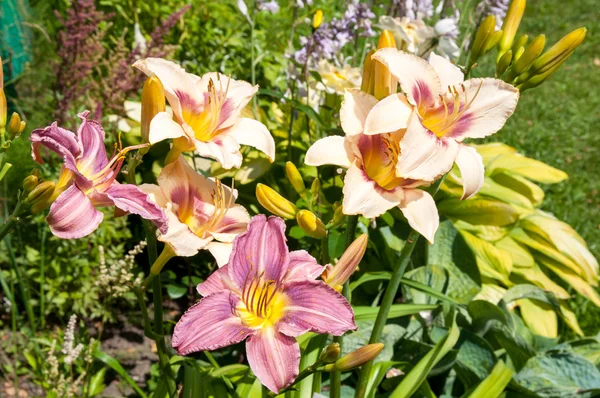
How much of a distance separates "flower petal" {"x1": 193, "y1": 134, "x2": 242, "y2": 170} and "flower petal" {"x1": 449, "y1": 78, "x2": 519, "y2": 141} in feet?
1.23

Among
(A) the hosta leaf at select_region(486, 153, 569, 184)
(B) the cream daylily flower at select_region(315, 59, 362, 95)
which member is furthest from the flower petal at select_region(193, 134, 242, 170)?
(A) the hosta leaf at select_region(486, 153, 569, 184)

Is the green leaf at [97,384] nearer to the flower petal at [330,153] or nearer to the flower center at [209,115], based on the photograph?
the flower center at [209,115]

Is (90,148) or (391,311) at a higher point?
(90,148)

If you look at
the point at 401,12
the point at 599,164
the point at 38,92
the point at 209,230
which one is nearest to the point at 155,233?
the point at 209,230

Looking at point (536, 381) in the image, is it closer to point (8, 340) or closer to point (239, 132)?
point (239, 132)

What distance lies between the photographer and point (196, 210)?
1104 millimetres

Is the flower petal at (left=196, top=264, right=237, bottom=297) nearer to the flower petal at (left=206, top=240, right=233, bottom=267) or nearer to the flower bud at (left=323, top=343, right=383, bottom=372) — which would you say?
the flower petal at (left=206, top=240, right=233, bottom=267)

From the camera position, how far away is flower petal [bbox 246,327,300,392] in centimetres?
94

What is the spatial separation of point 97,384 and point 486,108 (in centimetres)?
165

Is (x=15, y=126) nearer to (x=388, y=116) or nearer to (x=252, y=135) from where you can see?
(x=252, y=135)

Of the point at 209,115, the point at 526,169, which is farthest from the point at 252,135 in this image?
the point at 526,169

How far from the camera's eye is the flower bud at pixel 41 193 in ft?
3.07

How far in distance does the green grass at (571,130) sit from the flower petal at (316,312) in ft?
7.49

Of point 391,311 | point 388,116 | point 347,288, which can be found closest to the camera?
point 388,116
